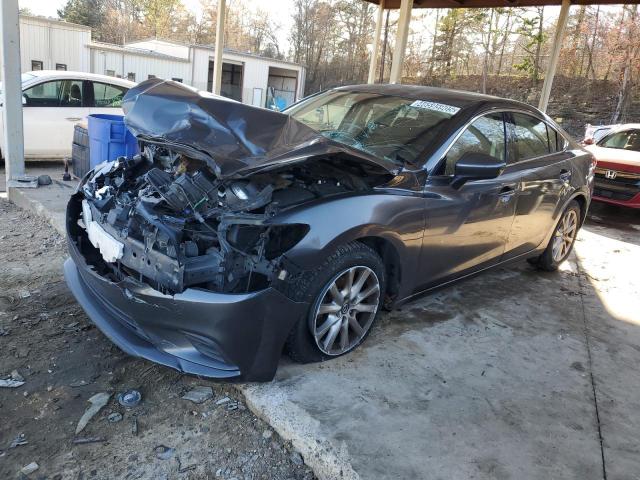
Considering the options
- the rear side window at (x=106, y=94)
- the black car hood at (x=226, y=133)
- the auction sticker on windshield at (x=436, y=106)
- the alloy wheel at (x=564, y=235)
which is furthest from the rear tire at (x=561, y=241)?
the rear side window at (x=106, y=94)

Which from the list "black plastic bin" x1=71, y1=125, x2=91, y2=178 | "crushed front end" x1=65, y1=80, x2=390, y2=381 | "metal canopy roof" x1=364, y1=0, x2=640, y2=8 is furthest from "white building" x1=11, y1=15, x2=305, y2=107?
"crushed front end" x1=65, y1=80, x2=390, y2=381

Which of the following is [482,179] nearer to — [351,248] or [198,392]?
[351,248]

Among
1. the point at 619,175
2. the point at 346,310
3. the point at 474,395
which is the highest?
the point at 619,175

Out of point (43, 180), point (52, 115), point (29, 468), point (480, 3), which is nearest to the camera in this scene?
point (29, 468)

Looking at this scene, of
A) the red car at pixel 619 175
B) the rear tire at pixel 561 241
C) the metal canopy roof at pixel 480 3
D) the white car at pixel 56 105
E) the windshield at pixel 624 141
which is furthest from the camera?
the metal canopy roof at pixel 480 3

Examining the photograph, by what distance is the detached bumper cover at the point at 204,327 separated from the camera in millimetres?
2289

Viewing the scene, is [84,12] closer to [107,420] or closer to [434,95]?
[434,95]

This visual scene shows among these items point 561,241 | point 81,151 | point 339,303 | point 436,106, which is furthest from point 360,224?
point 81,151

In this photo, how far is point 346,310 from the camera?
9.45 ft

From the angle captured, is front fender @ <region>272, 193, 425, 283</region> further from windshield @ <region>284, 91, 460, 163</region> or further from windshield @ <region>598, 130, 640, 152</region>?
windshield @ <region>598, 130, 640, 152</region>

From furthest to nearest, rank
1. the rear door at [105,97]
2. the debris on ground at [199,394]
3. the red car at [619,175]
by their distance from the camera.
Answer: the rear door at [105,97] → the red car at [619,175] → the debris on ground at [199,394]

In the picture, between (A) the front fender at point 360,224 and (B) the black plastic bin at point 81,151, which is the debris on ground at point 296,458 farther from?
(B) the black plastic bin at point 81,151

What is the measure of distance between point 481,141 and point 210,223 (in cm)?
211

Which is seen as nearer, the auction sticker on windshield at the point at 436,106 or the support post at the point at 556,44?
the auction sticker on windshield at the point at 436,106
